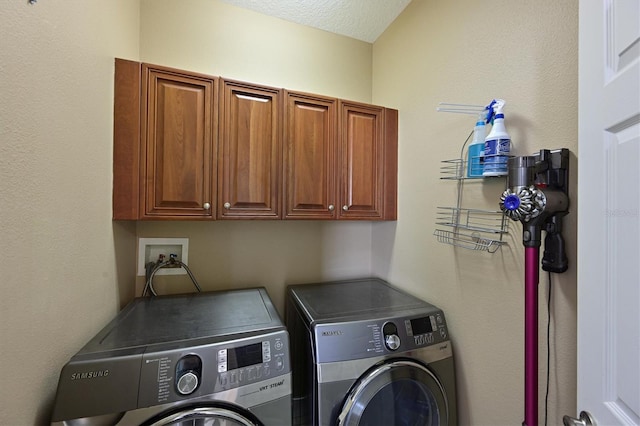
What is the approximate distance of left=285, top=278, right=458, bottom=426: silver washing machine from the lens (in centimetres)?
101

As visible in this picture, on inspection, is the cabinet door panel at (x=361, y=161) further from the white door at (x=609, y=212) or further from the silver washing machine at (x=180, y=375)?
the white door at (x=609, y=212)

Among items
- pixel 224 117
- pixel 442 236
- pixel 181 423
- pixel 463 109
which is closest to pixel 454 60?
pixel 463 109

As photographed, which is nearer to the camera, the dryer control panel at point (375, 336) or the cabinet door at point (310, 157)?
the dryer control panel at point (375, 336)

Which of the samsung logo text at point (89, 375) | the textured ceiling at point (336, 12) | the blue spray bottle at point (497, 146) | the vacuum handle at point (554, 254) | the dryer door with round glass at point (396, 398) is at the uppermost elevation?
the textured ceiling at point (336, 12)

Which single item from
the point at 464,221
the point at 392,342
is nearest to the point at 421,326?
the point at 392,342

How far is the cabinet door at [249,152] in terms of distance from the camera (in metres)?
1.33

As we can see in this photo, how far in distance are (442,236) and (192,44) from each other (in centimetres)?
183

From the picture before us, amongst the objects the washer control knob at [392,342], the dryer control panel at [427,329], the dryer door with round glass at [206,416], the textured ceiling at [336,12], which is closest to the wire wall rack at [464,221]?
the dryer control panel at [427,329]

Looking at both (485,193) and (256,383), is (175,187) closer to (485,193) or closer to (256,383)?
(256,383)

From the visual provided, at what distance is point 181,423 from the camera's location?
0.78m

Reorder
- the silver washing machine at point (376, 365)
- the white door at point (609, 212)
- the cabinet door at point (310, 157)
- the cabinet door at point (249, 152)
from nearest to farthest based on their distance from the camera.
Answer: the white door at point (609, 212), the silver washing machine at point (376, 365), the cabinet door at point (249, 152), the cabinet door at point (310, 157)

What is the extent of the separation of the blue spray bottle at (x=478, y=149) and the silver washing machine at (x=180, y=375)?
1.04m

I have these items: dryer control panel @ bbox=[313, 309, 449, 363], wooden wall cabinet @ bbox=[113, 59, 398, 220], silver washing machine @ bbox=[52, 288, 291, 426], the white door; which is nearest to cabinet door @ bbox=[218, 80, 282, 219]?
wooden wall cabinet @ bbox=[113, 59, 398, 220]

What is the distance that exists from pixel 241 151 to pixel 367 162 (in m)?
0.79
